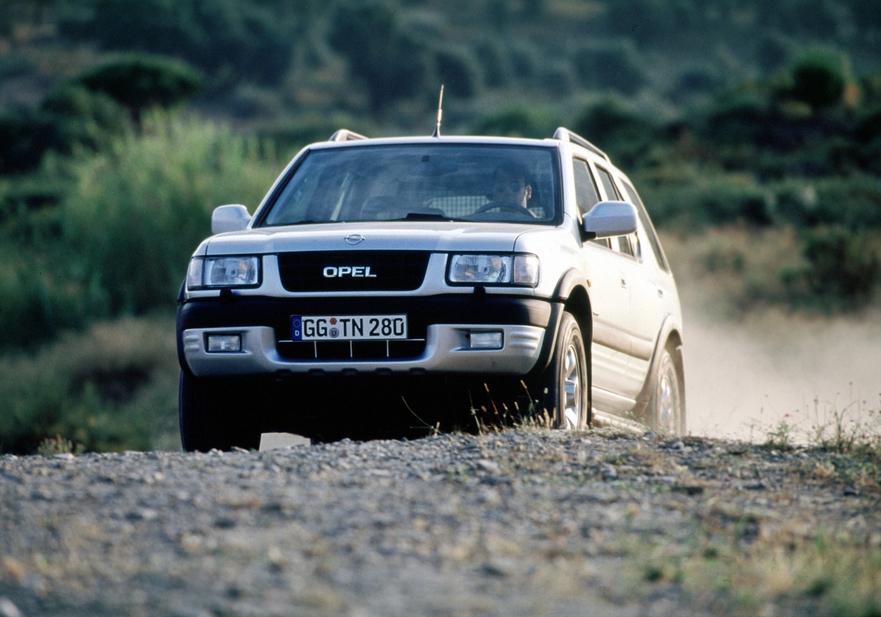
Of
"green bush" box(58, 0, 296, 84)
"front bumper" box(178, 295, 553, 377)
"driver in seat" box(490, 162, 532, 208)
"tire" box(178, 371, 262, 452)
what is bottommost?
"tire" box(178, 371, 262, 452)

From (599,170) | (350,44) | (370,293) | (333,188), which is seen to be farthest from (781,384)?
(350,44)

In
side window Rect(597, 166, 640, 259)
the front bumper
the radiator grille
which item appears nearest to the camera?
the front bumper

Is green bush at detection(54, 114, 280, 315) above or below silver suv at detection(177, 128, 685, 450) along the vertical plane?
below

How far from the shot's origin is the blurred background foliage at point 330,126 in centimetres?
2345

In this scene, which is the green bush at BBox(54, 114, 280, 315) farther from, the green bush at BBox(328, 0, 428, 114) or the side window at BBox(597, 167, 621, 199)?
the green bush at BBox(328, 0, 428, 114)

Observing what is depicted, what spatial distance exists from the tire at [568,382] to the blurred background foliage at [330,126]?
4449mm

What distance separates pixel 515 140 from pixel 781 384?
10.3 m

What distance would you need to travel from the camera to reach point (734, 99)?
49.6m

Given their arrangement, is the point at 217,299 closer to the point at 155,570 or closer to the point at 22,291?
the point at 155,570

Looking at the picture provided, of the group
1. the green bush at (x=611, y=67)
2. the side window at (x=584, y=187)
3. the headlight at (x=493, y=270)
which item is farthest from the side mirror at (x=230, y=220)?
the green bush at (x=611, y=67)

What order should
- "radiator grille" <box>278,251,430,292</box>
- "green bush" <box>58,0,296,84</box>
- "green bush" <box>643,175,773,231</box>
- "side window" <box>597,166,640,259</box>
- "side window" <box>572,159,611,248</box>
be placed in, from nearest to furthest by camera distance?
1. "radiator grille" <box>278,251,430,292</box>
2. "side window" <box>572,159,611,248</box>
3. "side window" <box>597,166,640,259</box>
4. "green bush" <box>643,175,773,231</box>
5. "green bush" <box>58,0,296,84</box>

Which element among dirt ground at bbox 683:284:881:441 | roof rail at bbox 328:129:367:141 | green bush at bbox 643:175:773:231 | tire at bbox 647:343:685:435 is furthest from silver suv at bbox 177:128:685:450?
green bush at bbox 643:175:773:231

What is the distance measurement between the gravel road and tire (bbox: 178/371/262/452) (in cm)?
61

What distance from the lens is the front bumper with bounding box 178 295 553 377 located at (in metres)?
5.92
